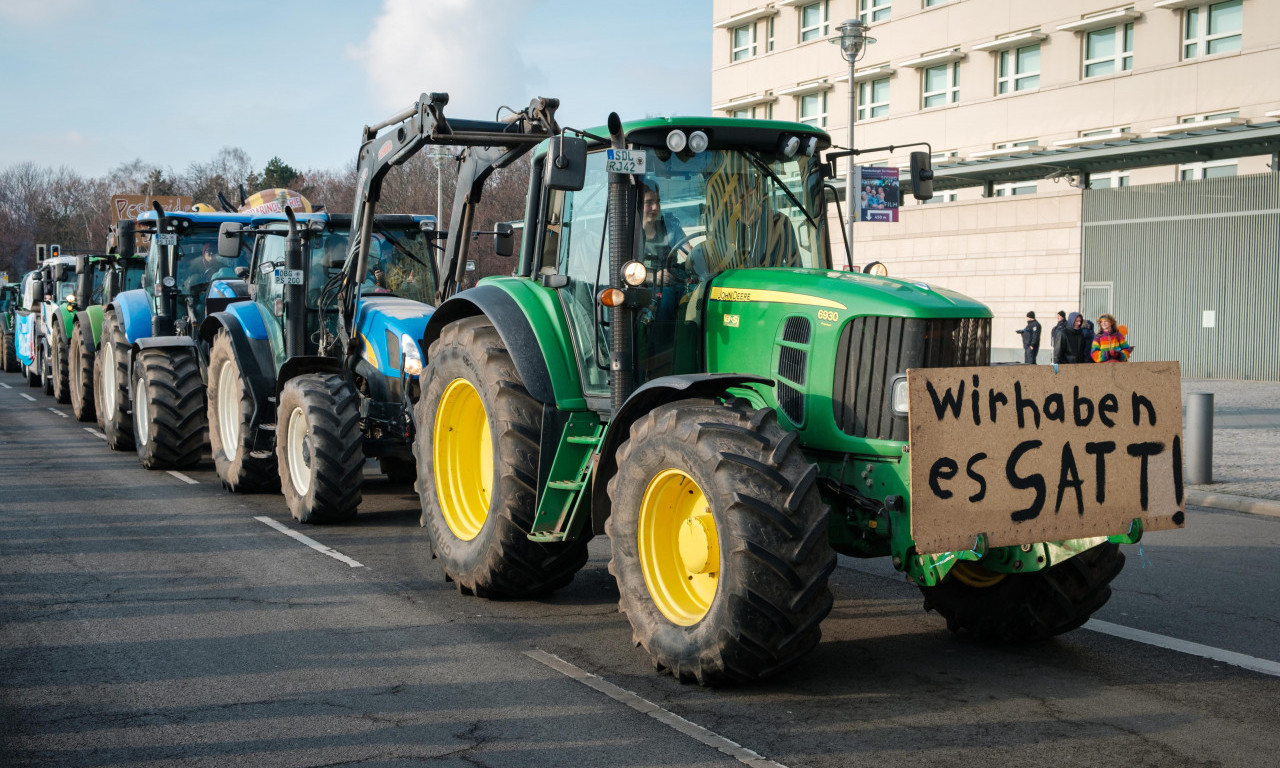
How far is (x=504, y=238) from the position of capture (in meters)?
9.93

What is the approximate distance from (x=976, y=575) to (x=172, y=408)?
930 centimetres

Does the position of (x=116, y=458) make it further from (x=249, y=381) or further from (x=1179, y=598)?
(x=1179, y=598)

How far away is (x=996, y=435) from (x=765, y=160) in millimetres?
2184

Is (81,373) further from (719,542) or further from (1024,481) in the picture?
(1024,481)

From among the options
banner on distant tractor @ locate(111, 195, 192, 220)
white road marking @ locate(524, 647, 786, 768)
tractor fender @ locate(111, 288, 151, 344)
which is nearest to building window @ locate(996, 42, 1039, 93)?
banner on distant tractor @ locate(111, 195, 192, 220)

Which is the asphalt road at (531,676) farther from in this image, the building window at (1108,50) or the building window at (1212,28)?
the building window at (1108,50)

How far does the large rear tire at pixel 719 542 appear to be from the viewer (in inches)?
206

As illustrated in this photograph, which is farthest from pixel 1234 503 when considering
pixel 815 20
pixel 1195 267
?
pixel 815 20

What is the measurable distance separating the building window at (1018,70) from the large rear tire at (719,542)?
34.8 meters

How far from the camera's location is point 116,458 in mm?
14383

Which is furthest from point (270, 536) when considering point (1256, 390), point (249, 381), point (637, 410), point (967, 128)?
point (967, 128)

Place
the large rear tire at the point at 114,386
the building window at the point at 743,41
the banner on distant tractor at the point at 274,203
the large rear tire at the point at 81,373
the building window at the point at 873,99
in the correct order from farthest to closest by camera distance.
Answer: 1. the building window at the point at 743,41
2. the building window at the point at 873,99
3. the large rear tire at the point at 81,373
4. the banner on distant tractor at the point at 274,203
5. the large rear tire at the point at 114,386

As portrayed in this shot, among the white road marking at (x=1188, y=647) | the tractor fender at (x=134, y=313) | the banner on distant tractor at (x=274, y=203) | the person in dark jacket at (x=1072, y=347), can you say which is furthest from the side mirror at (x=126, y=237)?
the person in dark jacket at (x=1072, y=347)

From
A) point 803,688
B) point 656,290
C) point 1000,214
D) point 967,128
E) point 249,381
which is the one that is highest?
point 967,128
